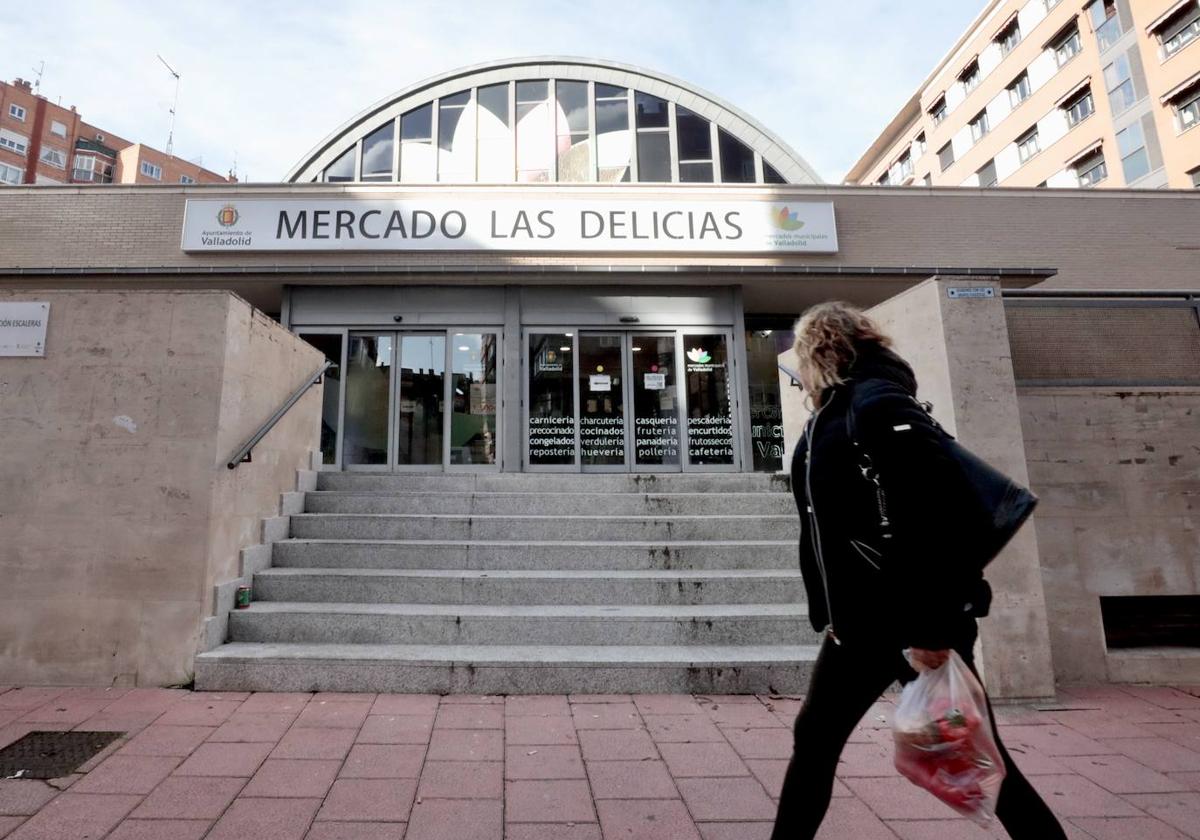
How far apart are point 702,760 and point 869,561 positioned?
1670 millimetres

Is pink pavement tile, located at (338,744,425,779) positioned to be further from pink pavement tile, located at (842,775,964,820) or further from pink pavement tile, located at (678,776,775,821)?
pink pavement tile, located at (842,775,964,820)

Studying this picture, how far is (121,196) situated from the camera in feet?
30.9

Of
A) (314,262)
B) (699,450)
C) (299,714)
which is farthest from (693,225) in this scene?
(299,714)

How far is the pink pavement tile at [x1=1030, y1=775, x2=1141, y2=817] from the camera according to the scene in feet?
7.55

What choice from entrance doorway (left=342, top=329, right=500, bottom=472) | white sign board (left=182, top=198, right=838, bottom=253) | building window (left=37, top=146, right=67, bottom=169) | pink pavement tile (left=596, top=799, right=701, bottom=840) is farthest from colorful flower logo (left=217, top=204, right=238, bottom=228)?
building window (left=37, top=146, right=67, bottom=169)

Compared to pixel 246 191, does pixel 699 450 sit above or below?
below

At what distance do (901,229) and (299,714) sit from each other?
35.4 feet

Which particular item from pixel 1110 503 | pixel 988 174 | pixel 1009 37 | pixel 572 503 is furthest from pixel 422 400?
pixel 1009 37

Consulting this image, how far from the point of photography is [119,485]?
12.5ft

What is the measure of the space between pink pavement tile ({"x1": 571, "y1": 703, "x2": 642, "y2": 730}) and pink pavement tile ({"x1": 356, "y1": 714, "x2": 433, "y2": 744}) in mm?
791

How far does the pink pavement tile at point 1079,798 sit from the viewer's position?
2303 millimetres

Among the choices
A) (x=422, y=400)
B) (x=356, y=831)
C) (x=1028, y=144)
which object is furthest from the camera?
(x=1028, y=144)

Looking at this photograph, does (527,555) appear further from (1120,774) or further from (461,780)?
(1120,774)

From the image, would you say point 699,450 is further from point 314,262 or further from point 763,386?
point 314,262
